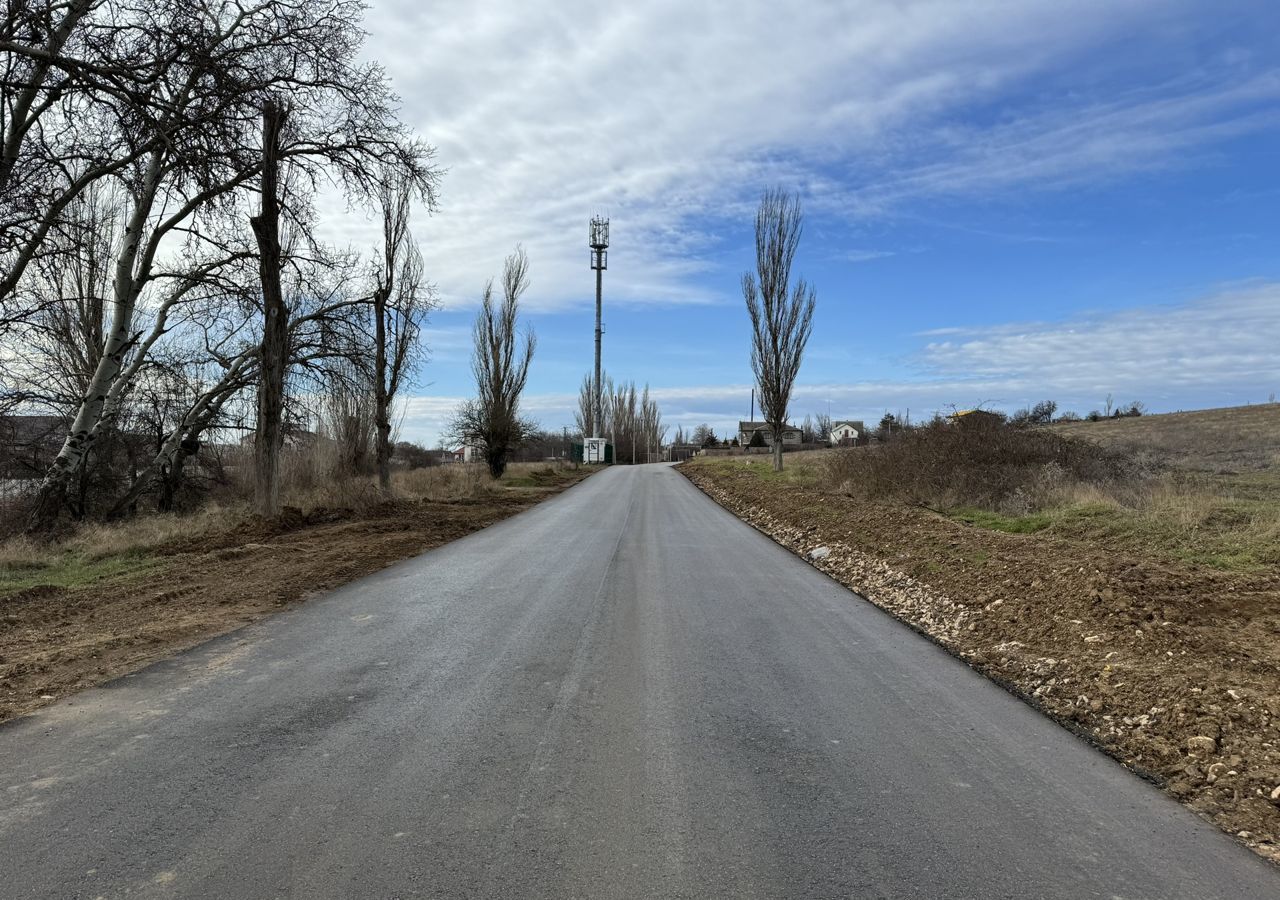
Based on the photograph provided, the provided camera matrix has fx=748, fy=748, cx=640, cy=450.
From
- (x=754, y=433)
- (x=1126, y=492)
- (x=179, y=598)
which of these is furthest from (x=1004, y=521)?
(x=754, y=433)

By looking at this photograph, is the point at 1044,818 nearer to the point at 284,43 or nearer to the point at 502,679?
the point at 502,679

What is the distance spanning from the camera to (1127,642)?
236 inches

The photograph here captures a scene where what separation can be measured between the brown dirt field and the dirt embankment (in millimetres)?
6897

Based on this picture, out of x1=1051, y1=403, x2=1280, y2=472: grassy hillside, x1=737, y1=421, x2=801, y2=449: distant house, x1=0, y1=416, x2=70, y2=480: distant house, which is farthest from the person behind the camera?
x1=737, y1=421, x2=801, y2=449: distant house

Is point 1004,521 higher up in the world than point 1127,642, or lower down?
higher up

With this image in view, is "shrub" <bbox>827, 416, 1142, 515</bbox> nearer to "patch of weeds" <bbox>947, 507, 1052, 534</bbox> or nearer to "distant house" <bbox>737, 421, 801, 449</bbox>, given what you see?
"patch of weeds" <bbox>947, 507, 1052, 534</bbox>

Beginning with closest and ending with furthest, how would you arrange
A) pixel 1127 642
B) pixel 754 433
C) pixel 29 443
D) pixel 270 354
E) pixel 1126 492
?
1. pixel 1127 642
2. pixel 1126 492
3. pixel 270 354
4. pixel 29 443
5. pixel 754 433

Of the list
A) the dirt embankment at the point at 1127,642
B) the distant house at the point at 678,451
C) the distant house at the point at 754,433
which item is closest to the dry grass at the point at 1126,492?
the dirt embankment at the point at 1127,642

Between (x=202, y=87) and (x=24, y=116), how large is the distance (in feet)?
14.4

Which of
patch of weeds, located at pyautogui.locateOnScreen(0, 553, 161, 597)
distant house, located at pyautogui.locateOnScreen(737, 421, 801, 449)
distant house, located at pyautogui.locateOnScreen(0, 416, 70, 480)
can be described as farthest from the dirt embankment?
distant house, located at pyautogui.locateOnScreen(737, 421, 801, 449)

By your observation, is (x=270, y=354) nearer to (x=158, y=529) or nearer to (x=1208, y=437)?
(x=158, y=529)

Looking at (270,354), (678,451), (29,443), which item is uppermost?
(270,354)

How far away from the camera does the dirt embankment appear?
4090 mm

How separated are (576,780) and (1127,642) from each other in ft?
15.6
